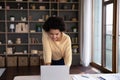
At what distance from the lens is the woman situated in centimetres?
215

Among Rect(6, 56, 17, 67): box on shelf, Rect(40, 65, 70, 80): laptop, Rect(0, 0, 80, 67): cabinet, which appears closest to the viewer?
Rect(40, 65, 70, 80): laptop

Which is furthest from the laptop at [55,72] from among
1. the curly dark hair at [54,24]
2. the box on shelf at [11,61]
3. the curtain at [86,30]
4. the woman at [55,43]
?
the box on shelf at [11,61]

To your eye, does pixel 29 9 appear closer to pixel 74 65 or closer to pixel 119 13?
pixel 74 65

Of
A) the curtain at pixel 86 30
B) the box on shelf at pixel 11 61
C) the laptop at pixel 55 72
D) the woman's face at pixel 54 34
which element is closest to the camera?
the laptop at pixel 55 72

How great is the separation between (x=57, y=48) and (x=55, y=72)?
0.60 meters

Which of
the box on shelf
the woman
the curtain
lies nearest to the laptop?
the woman

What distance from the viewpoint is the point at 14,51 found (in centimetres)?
682

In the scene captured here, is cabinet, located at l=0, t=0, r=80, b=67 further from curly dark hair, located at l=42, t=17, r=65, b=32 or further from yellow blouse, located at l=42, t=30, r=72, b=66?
curly dark hair, located at l=42, t=17, r=65, b=32

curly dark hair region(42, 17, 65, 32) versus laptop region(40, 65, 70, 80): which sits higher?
curly dark hair region(42, 17, 65, 32)

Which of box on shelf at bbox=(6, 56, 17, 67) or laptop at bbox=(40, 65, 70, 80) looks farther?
box on shelf at bbox=(6, 56, 17, 67)

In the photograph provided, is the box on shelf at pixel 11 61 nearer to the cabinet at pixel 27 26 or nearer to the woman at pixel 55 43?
the cabinet at pixel 27 26

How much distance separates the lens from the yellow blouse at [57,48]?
2.26m

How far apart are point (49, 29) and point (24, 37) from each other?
4931 mm

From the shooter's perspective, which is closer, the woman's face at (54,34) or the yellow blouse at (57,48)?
the woman's face at (54,34)
